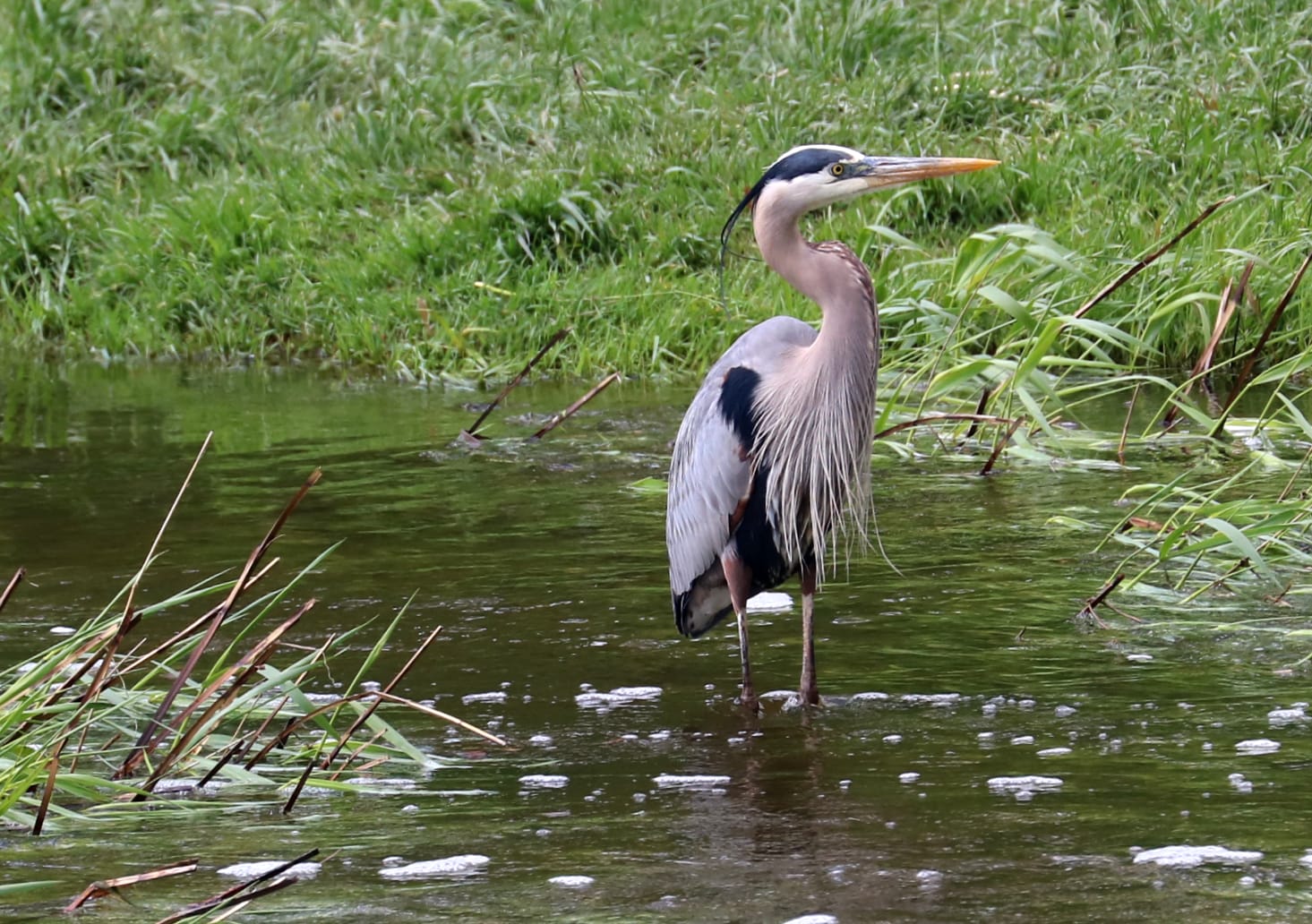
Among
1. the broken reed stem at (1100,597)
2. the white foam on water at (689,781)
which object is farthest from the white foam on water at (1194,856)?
the broken reed stem at (1100,597)

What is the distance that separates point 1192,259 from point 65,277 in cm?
692

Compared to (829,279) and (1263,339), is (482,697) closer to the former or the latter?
(829,279)

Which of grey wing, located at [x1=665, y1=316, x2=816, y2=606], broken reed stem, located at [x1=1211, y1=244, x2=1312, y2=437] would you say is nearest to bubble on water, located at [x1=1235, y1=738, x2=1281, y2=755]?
grey wing, located at [x1=665, y1=316, x2=816, y2=606]

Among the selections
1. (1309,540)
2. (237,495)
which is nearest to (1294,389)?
(1309,540)

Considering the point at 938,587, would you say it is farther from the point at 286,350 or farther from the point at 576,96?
the point at 576,96

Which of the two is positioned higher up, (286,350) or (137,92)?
(137,92)

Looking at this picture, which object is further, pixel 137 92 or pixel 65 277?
pixel 137 92

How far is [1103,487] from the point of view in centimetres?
678

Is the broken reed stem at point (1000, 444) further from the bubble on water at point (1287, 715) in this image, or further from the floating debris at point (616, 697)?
the bubble on water at point (1287, 715)

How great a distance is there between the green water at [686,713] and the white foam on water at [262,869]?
3cm

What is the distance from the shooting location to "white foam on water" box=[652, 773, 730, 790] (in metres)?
3.93

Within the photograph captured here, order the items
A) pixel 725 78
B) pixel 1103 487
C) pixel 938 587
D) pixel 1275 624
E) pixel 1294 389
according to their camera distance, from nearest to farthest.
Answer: pixel 1275 624, pixel 938 587, pixel 1103 487, pixel 1294 389, pixel 725 78

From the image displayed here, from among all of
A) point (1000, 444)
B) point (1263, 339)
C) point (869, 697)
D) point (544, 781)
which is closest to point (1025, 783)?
point (869, 697)

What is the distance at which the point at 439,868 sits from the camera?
3.37 meters
